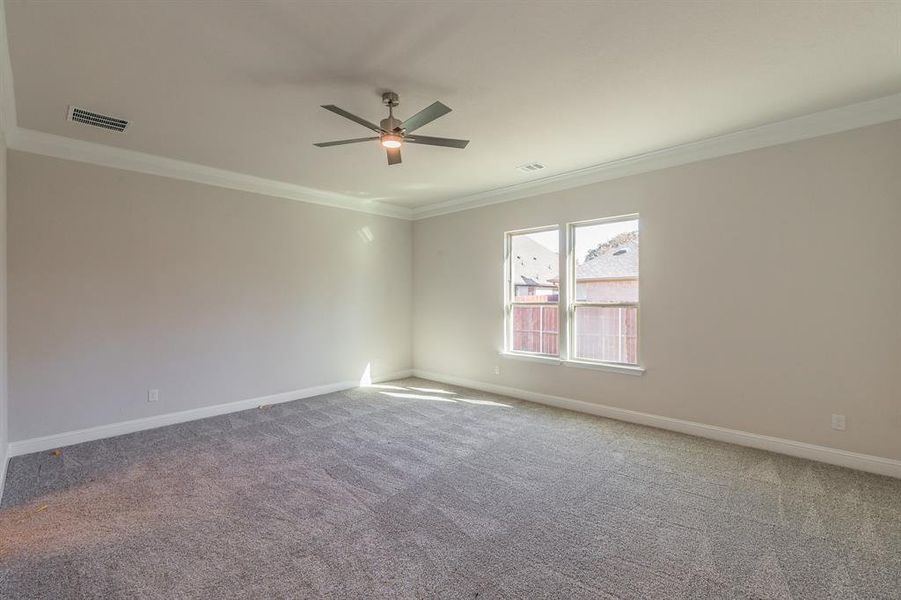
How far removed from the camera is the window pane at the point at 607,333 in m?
4.52

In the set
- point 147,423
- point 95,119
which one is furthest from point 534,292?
point 95,119

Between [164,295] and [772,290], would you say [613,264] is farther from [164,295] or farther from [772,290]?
[164,295]

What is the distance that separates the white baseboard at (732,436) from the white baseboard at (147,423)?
2.69 m

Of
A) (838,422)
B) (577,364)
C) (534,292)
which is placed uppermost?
(534,292)

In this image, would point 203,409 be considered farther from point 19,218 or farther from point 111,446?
point 19,218

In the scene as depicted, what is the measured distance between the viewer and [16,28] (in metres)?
2.18

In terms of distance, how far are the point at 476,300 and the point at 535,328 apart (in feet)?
3.23

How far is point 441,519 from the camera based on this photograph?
2.52m

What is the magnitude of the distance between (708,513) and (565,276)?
2.94 m

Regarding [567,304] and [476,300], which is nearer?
[567,304]

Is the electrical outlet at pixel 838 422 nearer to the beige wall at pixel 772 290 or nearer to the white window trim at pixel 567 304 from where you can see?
the beige wall at pixel 772 290

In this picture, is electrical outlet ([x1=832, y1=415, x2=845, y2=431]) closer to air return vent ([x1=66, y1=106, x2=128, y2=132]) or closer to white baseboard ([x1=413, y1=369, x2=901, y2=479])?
white baseboard ([x1=413, y1=369, x2=901, y2=479])

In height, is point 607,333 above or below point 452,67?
below

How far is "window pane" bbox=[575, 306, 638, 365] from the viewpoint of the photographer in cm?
452
